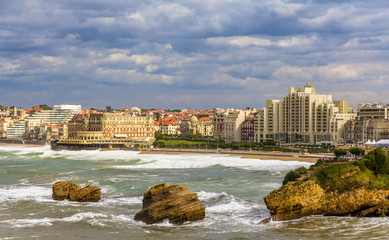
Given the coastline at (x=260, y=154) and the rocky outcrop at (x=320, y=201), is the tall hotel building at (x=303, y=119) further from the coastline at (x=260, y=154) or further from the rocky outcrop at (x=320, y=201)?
the rocky outcrop at (x=320, y=201)

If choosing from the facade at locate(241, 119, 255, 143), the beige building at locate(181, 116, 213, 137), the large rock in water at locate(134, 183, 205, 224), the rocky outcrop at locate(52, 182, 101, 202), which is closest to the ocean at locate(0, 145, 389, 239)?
the large rock in water at locate(134, 183, 205, 224)

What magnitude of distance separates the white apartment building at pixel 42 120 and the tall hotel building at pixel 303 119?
7450 cm

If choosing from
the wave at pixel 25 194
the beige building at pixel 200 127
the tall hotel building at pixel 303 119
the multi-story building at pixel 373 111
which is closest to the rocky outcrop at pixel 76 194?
the wave at pixel 25 194

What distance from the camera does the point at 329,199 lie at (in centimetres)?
2984

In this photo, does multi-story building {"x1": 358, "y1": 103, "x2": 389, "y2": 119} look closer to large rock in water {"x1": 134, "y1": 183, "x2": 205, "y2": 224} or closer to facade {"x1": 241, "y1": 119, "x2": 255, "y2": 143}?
facade {"x1": 241, "y1": 119, "x2": 255, "y2": 143}

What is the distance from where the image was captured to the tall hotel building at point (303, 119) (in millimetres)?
122312

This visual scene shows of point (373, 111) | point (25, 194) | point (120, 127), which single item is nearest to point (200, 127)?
point (120, 127)

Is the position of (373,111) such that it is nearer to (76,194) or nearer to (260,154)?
(260,154)

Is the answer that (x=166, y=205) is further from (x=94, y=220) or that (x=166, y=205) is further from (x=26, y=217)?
(x=26, y=217)

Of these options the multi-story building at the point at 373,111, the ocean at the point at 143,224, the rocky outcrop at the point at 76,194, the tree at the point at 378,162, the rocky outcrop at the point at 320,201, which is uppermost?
the multi-story building at the point at 373,111

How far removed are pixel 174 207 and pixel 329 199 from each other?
8.87 m

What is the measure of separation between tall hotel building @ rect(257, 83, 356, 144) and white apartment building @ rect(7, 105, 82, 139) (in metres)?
74.5

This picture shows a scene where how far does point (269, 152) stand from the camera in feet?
325

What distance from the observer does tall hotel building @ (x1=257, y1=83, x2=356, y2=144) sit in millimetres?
122312
